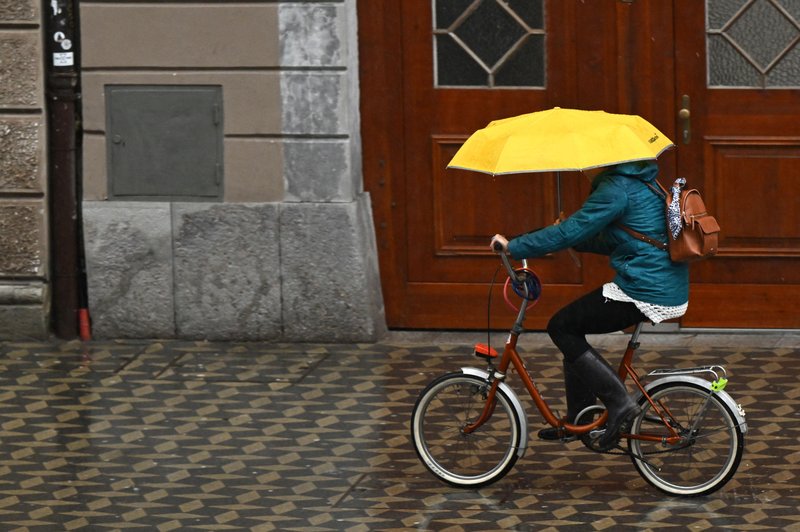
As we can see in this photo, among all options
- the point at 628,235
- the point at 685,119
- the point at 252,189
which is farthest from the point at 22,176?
the point at 628,235

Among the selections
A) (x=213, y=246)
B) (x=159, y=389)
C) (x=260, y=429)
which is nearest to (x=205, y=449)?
(x=260, y=429)

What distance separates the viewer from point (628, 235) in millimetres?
7633

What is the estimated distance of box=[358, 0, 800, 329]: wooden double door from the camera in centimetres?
1059

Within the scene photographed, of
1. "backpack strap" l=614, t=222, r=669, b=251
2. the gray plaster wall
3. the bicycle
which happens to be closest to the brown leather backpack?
"backpack strap" l=614, t=222, r=669, b=251

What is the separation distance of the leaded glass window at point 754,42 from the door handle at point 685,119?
0.63 feet

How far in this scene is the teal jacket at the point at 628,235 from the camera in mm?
7551

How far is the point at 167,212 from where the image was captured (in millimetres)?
11031

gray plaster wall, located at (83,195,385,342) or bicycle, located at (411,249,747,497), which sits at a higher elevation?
gray plaster wall, located at (83,195,385,342)

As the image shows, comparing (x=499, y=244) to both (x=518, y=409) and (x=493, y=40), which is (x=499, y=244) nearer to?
(x=518, y=409)

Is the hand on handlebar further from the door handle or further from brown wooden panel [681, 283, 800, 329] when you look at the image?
brown wooden panel [681, 283, 800, 329]

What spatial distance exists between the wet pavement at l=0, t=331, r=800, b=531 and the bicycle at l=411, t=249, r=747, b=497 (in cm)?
12

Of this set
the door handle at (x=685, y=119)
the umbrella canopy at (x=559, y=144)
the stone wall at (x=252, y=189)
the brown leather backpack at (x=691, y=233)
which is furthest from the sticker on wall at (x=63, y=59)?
the brown leather backpack at (x=691, y=233)

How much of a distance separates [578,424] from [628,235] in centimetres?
94

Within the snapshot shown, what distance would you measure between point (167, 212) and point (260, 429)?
2.27m
